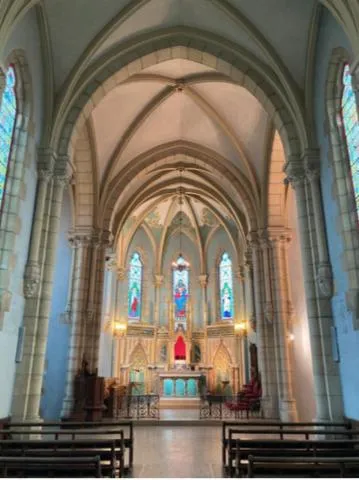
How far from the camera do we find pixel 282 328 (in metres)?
12.7

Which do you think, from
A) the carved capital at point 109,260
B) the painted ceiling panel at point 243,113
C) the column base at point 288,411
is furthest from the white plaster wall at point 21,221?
the column base at point 288,411

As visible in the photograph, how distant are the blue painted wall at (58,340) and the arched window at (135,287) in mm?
9922

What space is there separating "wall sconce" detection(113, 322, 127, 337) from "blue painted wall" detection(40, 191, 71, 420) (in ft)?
24.3

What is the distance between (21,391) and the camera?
7.28 m

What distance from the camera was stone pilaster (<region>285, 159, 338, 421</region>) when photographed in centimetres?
743

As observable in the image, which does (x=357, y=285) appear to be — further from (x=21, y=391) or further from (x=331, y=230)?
(x=21, y=391)

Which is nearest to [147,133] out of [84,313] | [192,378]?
[84,313]

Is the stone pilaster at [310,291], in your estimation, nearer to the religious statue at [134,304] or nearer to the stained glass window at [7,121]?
the stained glass window at [7,121]

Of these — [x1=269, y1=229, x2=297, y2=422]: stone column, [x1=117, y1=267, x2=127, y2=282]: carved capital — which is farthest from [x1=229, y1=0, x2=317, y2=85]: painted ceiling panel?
[x1=117, y1=267, x2=127, y2=282]: carved capital

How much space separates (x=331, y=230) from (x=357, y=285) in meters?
1.51

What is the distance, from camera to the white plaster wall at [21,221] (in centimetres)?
691

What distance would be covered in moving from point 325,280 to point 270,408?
6.59 meters

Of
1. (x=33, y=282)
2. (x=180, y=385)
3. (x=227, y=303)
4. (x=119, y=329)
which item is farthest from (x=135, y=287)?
(x=33, y=282)

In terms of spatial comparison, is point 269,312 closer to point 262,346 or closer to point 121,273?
point 262,346
